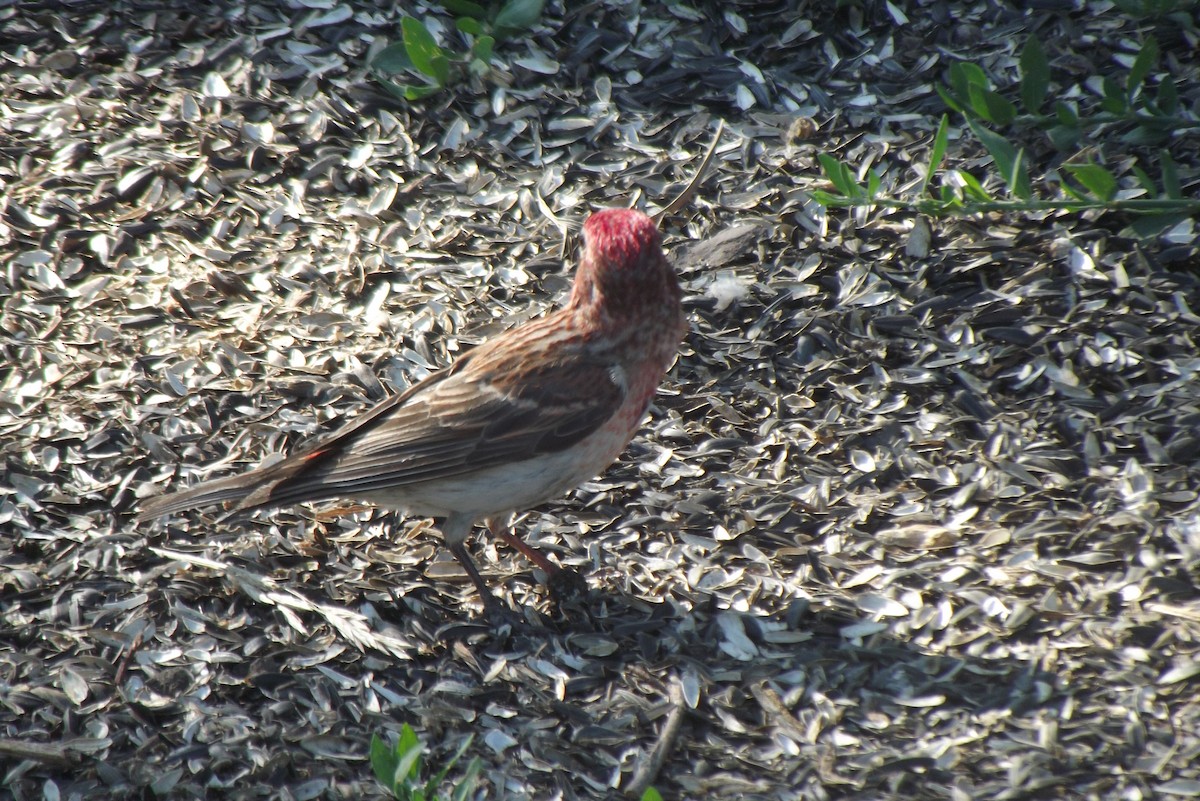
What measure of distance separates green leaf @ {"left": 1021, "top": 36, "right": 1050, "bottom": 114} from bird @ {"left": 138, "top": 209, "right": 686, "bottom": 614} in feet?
5.69

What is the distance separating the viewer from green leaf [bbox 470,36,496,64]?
6.24m

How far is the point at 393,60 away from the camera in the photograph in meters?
6.35

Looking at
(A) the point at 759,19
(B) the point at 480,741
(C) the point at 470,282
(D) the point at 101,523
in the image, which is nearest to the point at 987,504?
(B) the point at 480,741

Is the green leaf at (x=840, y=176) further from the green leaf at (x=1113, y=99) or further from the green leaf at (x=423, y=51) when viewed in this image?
the green leaf at (x=423, y=51)

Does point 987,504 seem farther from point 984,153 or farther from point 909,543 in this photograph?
point 984,153

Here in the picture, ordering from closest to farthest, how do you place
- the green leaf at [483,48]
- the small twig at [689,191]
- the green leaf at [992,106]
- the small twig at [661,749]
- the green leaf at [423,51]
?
the small twig at [661,749]
the green leaf at [992,106]
the small twig at [689,191]
the green leaf at [423,51]
the green leaf at [483,48]

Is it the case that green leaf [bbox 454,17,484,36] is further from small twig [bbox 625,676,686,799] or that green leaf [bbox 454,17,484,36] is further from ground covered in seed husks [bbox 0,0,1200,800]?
small twig [bbox 625,676,686,799]

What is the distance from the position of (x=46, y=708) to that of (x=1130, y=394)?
424cm

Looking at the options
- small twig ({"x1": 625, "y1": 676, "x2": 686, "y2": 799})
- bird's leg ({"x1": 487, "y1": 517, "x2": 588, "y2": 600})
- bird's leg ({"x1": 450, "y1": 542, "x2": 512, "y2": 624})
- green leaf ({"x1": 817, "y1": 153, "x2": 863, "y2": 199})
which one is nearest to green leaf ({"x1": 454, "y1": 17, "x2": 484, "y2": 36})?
green leaf ({"x1": 817, "y1": 153, "x2": 863, "y2": 199})

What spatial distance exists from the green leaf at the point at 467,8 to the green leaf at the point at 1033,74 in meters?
2.90

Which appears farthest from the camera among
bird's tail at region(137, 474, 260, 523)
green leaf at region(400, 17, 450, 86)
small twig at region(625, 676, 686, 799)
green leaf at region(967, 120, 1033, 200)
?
green leaf at region(400, 17, 450, 86)

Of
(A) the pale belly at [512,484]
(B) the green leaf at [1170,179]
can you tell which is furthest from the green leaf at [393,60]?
(B) the green leaf at [1170,179]

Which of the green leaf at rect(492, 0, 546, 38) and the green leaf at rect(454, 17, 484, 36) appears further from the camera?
the green leaf at rect(492, 0, 546, 38)

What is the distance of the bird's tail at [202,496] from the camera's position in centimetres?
446
